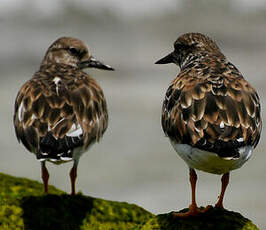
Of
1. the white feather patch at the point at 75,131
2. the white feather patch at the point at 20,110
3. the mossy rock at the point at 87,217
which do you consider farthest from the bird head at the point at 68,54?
the mossy rock at the point at 87,217

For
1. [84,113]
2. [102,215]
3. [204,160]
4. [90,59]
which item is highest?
[90,59]

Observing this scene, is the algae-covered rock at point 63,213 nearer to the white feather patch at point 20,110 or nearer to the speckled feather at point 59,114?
the speckled feather at point 59,114

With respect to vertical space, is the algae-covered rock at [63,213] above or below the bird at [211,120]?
below

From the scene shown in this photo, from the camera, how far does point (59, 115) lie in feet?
31.0

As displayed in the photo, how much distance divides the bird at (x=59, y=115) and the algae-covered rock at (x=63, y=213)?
495mm

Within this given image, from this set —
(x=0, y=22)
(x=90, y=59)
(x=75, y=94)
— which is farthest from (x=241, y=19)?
(x=75, y=94)

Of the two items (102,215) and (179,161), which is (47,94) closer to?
(102,215)

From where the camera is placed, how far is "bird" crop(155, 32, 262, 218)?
8.21 metres

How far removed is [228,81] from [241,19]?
21.0 meters

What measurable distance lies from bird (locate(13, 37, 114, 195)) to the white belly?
1.53 meters

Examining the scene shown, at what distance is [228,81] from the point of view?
9.05 metres

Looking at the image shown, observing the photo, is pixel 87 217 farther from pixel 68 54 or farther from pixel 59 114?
pixel 68 54

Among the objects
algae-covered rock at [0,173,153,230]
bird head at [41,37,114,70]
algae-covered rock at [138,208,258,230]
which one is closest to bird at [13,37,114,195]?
algae-covered rock at [0,173,153,230]

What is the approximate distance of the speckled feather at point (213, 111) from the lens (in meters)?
8.23
